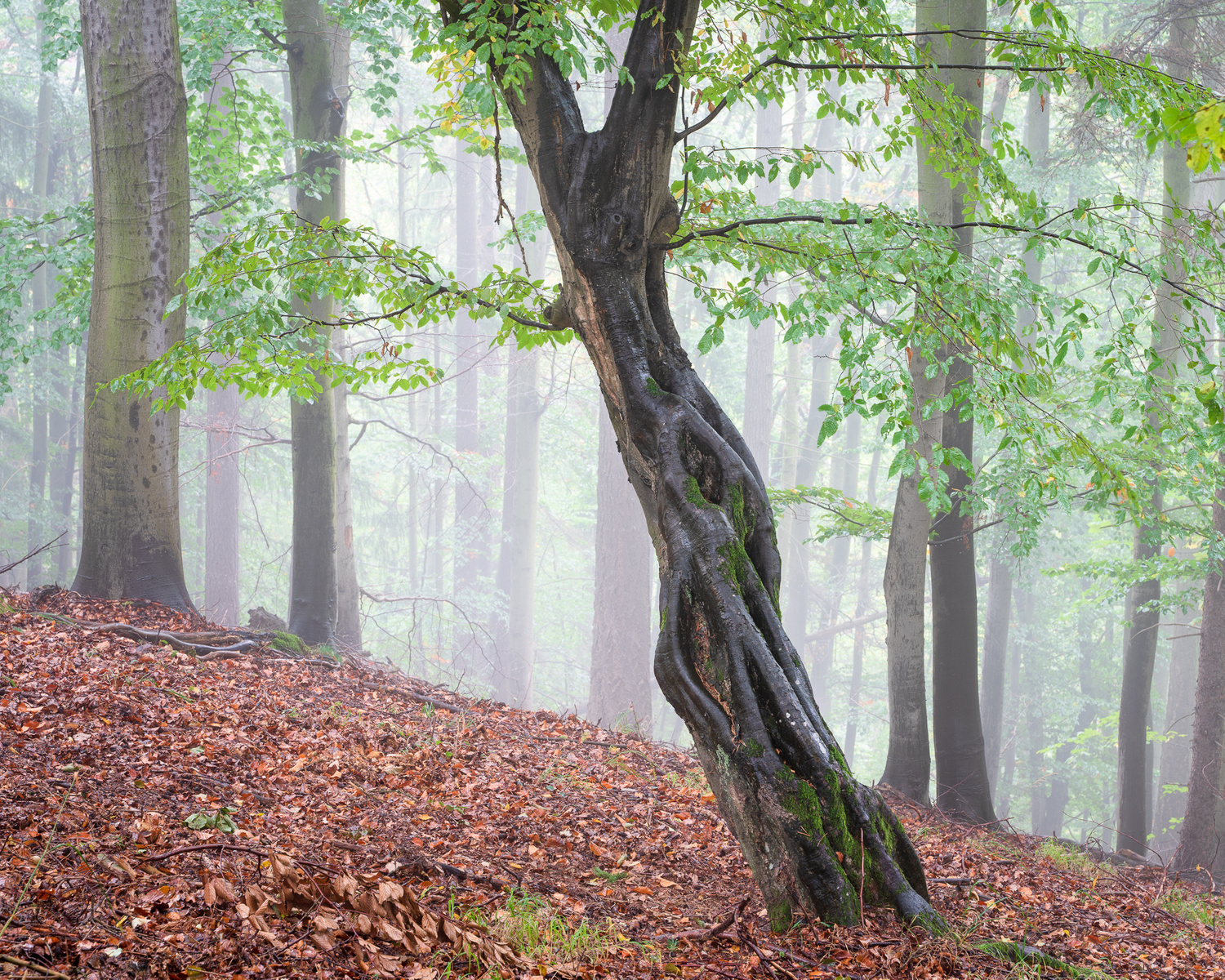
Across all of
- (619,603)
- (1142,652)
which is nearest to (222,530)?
(619,603)

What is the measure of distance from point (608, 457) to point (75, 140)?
17.3 meters

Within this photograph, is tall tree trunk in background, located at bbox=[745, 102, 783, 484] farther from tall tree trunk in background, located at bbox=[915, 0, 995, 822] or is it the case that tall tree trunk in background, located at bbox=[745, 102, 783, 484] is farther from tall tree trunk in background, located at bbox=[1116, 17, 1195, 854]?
tall tree trunk in background, located at bbox=[915, 0, 995, 822]

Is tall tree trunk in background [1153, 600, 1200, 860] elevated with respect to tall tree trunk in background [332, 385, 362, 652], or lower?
lower

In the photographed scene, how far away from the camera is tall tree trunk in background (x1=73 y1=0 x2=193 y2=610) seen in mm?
6891

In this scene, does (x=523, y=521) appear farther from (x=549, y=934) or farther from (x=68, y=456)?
(x=549, y=934)

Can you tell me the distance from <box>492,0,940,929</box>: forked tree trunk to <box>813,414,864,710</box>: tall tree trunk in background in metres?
22.3

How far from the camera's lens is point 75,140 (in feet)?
70.3

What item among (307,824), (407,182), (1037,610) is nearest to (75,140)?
(407,182)

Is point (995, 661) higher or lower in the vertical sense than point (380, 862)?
lower

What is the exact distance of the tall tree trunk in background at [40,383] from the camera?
61.5ft

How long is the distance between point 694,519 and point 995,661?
53.3 feet

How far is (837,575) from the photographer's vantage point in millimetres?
28500

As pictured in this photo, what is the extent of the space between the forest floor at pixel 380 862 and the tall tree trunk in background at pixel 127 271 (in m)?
0.61

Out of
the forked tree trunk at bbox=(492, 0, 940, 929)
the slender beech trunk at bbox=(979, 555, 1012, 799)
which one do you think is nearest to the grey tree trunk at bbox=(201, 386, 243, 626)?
the forked tree trunk at bbox=(492, 0, 940, 929)
